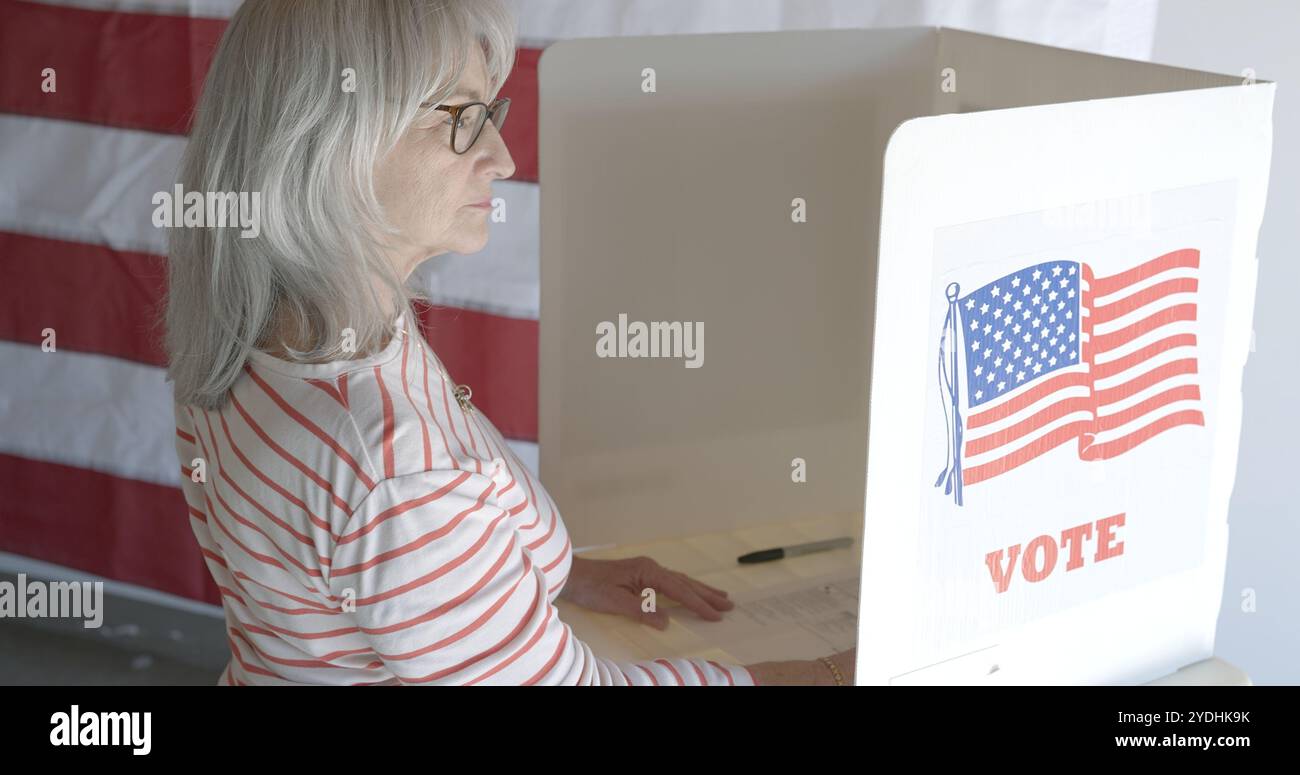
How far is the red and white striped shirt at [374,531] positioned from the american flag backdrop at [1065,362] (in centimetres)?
33

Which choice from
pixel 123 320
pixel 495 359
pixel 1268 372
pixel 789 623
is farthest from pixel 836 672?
pixel 123 320

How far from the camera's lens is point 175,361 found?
1.02 m

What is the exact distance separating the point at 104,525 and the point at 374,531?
1.83m

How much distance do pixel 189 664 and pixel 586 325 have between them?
1.48 metres

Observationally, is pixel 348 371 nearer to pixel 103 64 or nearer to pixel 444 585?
pixel 444 585

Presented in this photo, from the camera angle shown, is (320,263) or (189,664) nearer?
(320,263)

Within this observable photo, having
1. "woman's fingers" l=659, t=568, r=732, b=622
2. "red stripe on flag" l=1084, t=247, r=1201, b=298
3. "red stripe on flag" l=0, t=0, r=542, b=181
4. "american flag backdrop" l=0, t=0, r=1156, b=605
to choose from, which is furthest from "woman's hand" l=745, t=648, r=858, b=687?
"red stripe on flag" l=0, t=0, r=542, b=181

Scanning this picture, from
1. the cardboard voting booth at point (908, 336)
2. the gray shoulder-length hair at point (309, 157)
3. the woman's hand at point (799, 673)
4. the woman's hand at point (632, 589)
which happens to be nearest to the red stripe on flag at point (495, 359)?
the cardboard voting booth at point (908, 336)

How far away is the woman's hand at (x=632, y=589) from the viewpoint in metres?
1.34

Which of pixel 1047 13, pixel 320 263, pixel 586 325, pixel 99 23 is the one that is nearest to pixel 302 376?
pixel 320 263

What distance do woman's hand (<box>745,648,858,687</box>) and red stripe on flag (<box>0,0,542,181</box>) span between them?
1.49 m

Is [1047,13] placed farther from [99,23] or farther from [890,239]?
[99,23]

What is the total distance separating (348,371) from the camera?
896 mm

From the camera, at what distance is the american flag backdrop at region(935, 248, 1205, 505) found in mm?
912
